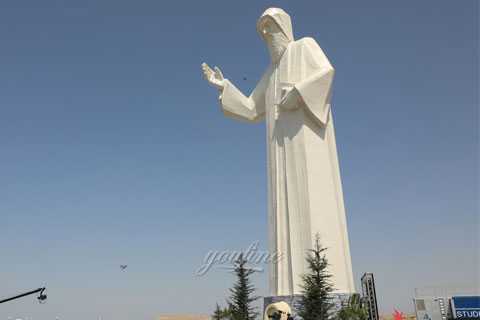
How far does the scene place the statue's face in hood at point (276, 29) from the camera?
15586 millimetres

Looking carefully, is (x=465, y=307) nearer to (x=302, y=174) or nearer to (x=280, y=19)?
(x=302, y=174)

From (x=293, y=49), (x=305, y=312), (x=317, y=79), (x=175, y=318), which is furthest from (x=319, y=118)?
(x=175, y=318)

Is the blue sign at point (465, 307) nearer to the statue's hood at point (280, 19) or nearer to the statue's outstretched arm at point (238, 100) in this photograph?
the statue's outstretched arm at point (238, 100)

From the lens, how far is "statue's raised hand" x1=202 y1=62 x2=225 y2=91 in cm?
1706

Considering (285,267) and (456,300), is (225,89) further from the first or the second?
(456,300)

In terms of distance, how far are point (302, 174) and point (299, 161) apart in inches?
16.3

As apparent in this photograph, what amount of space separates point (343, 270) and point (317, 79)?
18.0 ft

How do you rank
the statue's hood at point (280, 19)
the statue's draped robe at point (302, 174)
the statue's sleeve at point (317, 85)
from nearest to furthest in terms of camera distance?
the statue's draped robe at point (302, 174), the statue's sleeve at point (317, 85), the statue's hood at point (280, 19)

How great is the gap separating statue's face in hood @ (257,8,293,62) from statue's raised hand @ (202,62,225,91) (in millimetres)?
2212

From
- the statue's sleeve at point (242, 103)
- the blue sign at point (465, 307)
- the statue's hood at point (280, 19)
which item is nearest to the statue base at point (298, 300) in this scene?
the statue's sleeve at point (242, 103)

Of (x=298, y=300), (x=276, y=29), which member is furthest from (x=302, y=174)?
(x=276, y=29)

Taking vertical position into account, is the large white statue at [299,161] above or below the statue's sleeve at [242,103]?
below

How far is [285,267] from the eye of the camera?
515 inches

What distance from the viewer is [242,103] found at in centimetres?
1681
